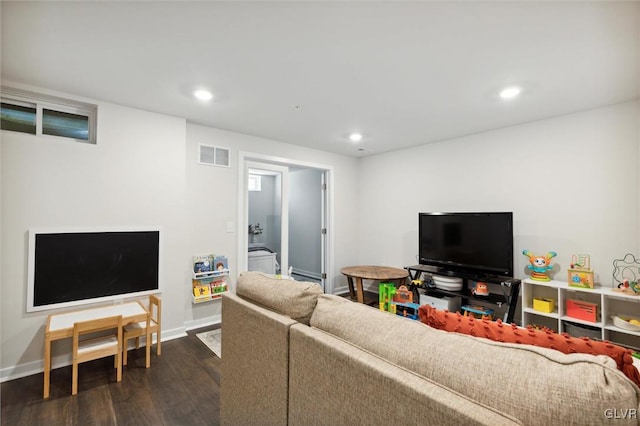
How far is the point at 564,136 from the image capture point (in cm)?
312

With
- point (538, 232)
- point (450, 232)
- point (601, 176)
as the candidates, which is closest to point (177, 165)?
point (450, 232)

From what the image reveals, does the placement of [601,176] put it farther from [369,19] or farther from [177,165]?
[177,165]

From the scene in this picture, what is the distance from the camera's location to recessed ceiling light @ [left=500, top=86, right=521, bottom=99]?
8.18ft

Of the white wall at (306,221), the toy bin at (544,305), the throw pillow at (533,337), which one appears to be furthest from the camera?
the white wall at (306,221)

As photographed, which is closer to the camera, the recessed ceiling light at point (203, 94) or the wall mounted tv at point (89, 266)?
the wall mounted tv at point (89, 266)

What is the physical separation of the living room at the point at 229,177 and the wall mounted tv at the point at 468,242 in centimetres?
34

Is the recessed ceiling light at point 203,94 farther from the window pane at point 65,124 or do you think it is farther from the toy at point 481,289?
the toy at point 481,289

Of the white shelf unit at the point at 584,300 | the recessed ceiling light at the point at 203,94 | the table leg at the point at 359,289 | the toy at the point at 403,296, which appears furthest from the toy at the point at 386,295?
the recessed ceiling light at the point at 203,94

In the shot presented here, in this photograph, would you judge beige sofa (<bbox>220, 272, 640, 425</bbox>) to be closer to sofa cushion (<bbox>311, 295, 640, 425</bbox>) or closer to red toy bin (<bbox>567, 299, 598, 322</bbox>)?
sofa cushion (<bbox>311, 295, 640, 425</bbox>)

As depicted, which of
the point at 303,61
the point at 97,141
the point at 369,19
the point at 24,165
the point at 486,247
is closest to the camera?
the point at 369,19

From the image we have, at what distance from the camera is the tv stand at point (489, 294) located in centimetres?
311

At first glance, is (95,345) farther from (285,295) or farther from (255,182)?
(255,182)

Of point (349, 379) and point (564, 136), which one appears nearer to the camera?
point (349, 379)

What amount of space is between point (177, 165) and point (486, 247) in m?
3.73
